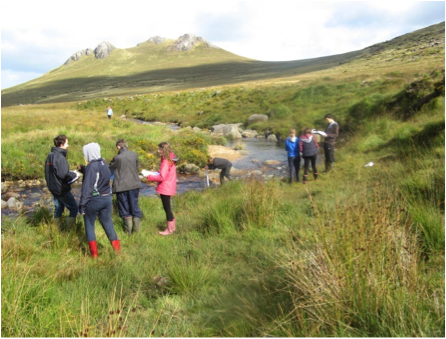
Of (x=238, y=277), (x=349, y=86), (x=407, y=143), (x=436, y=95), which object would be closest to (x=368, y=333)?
(x=238, y=277)

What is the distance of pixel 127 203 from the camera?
712cm

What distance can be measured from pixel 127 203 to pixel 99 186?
54.2 inches

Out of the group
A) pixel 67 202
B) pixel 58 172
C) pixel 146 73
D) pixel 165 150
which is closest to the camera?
pixel 58 172

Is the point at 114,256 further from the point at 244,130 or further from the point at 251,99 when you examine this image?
the point at 251,99

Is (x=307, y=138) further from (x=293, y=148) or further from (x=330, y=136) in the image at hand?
(x=330, y=136)

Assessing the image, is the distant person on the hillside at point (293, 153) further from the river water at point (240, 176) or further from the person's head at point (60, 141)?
the person's head at point (60, 141)

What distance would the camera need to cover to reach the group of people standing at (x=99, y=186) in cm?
579

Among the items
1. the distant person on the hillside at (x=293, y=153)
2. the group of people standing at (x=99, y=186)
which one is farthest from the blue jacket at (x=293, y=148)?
the group of people standing at (x=99, y=186)

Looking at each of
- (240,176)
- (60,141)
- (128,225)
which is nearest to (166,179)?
(128,225)

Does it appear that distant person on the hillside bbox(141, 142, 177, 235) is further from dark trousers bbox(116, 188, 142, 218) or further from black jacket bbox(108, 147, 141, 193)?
dark trousers bbox(116, 188, 142, 218)

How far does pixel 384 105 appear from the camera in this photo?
18.9m

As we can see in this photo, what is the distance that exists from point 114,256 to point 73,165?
12.3 meters

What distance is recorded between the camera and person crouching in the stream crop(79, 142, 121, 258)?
18.6 feet

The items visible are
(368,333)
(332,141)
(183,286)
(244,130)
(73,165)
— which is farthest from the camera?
(244,130)
